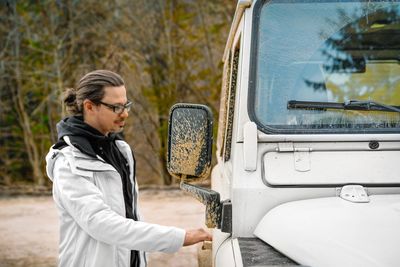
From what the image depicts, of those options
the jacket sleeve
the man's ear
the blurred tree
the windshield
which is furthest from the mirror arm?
the blurred tree

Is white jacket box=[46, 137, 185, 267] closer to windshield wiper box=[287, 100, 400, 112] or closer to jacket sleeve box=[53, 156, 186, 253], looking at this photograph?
jacket sleeve box=[53, 156, 186, 253]

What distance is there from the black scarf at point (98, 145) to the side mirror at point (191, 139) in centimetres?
37

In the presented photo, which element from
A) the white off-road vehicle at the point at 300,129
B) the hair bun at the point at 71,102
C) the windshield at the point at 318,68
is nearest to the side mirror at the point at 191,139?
the white off-road vehicle at the point at 300,129

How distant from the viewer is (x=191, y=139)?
2281mm

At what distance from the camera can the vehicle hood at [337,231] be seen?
A: 1.71m

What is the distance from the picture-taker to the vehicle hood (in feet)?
5.62

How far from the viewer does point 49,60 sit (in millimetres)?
15031

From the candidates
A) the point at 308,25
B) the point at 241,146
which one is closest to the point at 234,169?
the point at 241,146

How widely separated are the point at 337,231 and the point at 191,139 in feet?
2.44

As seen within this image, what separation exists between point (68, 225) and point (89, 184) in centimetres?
26

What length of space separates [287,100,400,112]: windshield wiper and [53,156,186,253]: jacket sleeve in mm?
764

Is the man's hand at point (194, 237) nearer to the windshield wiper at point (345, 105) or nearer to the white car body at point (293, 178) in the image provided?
the white car body at point (293, 178)

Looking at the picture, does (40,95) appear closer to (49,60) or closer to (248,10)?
(49,60)

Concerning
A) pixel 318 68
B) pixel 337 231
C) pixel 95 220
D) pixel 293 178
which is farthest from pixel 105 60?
pixel 337 231
